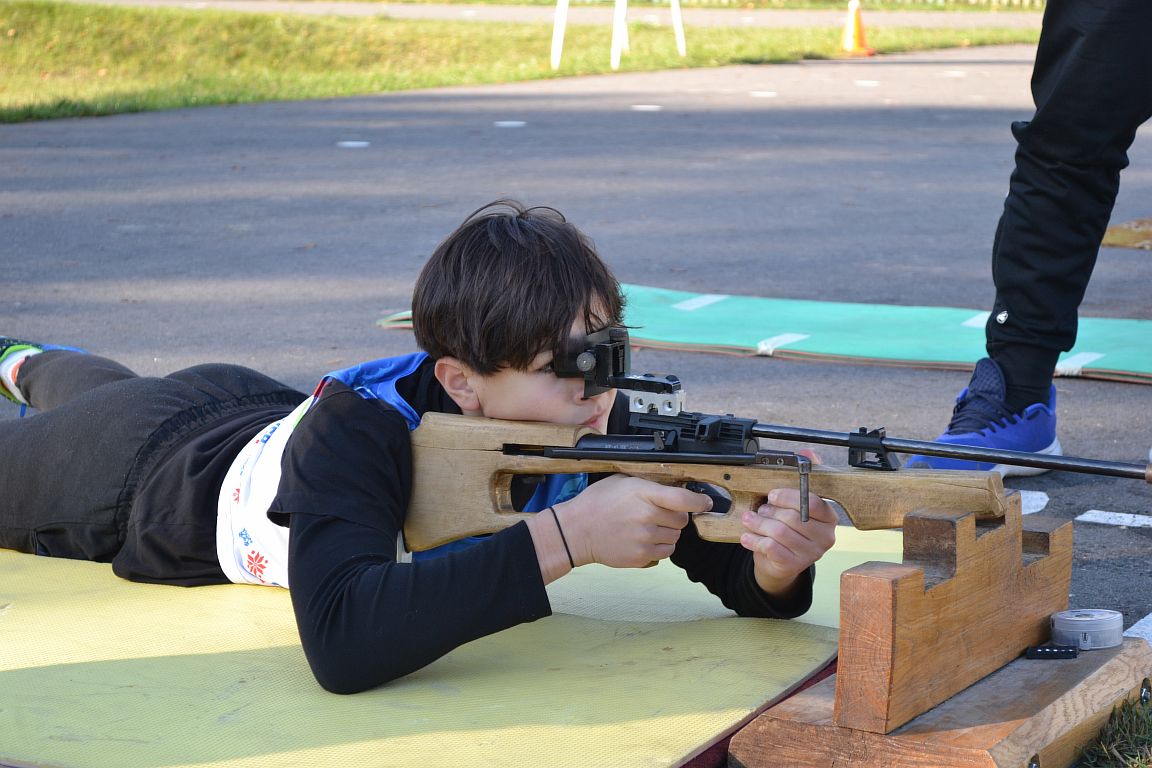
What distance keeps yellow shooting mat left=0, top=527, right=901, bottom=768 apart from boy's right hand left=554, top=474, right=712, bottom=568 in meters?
0.27

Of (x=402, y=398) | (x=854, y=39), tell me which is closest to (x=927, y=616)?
(x=402, y=398)

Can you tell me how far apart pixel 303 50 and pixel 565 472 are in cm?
1872

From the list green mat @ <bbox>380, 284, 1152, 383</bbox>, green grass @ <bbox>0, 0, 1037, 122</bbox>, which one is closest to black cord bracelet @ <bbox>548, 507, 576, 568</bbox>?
green mat @ <bbox>380, 284, 1152, 383</bbox>

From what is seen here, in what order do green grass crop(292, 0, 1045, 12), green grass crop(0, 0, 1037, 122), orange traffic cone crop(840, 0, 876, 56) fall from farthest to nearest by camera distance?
green grass crop(292, 0, 1045, 12) < orange traffic cone crop(840, 0, 876, 56) < green grass crop(0, 0, 1037, 122)

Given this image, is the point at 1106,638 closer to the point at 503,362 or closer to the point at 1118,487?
the point at 503,362

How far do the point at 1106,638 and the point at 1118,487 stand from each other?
5.41 feet

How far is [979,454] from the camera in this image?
2.38 meters

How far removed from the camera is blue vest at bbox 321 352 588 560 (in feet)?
9.60

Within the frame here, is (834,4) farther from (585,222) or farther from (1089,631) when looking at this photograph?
(1089,631)

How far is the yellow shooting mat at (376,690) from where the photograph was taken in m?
2.53

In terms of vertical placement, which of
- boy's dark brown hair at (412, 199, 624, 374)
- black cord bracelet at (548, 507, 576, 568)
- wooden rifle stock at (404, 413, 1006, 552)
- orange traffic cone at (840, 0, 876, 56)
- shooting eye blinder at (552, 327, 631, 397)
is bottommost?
black cord bracelet at (548, 507, 576, 568)

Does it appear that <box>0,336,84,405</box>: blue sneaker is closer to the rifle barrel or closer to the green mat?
the green mat

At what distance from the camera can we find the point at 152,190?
1021 cm

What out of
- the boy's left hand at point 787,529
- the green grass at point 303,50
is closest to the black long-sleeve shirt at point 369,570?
the boy's left hand at point 787,529
